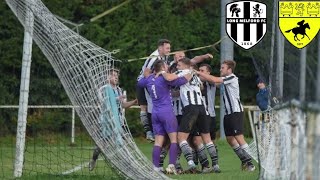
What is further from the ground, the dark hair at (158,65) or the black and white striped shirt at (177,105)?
the dark hair at (158,65)

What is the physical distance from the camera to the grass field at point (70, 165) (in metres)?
13.4

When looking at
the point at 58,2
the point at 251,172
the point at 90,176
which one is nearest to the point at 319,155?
the point at 90,176

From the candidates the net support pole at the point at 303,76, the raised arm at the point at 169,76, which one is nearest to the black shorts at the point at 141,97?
the raised arm at the point at 169,76

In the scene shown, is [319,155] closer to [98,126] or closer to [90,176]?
[98,126]

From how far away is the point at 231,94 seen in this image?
49.7ft

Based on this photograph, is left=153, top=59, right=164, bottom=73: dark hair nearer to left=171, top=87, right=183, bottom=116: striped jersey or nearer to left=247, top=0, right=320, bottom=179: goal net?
left=171, top=87, right=183, bottom=116: striped jersey

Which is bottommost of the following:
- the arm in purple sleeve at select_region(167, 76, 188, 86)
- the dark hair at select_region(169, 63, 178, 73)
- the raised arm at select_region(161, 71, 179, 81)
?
the arm in purple sleeve at select_region(167, 76, 188, 86)

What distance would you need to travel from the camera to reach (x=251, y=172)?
14.3 metres

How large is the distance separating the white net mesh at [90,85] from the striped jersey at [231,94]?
8.53 ft

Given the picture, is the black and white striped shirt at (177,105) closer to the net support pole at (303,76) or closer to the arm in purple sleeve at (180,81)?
the arm in purple sleeve at (180,81)

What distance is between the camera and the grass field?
13.4m

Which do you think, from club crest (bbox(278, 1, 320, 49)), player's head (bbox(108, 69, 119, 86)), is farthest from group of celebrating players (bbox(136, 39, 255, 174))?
club crest (bbox(278, 1, 320, 49))

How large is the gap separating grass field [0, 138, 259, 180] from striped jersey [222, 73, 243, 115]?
0.93 m

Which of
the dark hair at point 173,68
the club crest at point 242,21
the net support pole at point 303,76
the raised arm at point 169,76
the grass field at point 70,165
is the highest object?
the club crest at point 242,21
